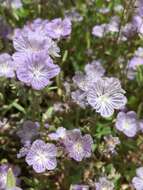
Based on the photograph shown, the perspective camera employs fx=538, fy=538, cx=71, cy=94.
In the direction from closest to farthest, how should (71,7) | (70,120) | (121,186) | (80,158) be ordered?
(80,158)
(121,186)
(70,120)
(71,7)

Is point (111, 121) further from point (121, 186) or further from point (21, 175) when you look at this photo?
point (21, 175)

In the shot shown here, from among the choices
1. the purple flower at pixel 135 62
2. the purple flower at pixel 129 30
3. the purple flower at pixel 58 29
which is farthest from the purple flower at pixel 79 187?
the purple flower at pixel 129 30

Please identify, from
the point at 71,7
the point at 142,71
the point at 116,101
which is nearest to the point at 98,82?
the point at 116,101

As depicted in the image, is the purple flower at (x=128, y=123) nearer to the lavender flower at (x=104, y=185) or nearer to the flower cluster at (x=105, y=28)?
the lavender flower at (x=104, y=185)

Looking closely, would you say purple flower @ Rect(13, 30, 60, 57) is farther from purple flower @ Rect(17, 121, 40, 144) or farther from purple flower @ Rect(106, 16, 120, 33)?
→ purple flower @ Rect(106, 16, 120, 33)

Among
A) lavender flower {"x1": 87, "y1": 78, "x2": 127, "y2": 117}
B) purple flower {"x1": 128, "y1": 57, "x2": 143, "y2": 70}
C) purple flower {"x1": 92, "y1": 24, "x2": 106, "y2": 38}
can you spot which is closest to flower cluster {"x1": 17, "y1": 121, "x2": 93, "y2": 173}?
lavender flower {"x1": 87, "y1": 78, "x2": 127, "y2": 117}
